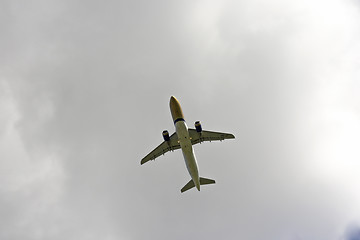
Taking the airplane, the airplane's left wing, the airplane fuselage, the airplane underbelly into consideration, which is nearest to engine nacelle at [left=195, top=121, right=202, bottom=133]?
the airplane

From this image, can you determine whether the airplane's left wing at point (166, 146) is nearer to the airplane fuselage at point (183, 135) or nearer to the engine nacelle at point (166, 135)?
the engine nacelle at point (166, 135)

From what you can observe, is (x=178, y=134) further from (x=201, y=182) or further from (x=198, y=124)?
(x=201, y=182)

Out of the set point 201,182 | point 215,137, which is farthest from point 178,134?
point 201,182

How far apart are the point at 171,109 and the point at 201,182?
21.3m

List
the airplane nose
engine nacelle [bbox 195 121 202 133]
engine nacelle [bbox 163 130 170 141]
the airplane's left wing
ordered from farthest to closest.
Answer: the airplane's left wing → engine nacelle [bbox 163 130 170 141] → engine nacelle [bbox 195 121 202 133] → the airplane nose

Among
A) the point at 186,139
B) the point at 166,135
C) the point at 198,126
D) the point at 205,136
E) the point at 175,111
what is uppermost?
the point at 175,111

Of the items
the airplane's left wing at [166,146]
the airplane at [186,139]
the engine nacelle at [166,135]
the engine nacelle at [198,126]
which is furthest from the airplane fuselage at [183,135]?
the airplane's left wing at [166,146]

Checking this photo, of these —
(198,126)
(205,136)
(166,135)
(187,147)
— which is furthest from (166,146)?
(198,126)

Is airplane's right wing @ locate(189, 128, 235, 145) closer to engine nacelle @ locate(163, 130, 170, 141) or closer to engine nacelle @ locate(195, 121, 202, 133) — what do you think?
engine nacelle @ locate(195, 121, 202, 133)

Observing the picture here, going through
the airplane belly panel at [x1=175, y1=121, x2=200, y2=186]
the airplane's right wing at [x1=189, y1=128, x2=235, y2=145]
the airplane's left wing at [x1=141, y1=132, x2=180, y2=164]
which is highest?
the airplane's left wing at [x1=141, y1=132, x2=180, y2=164]

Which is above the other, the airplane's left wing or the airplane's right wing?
the airplane's left wing

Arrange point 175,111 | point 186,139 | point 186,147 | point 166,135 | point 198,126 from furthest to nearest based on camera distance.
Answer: point 166,135 → point 198,126 → point 186,147 → point 175,111 → point 186,139

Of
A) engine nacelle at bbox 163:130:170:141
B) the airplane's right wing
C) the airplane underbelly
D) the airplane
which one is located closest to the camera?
the airplane underbelly

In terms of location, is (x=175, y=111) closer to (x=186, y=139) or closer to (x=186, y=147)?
(x=186, y=139)
